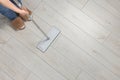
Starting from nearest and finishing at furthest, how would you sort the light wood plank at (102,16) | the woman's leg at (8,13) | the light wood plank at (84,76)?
the woman's leg at (8,13) → the light wood plank at (84,76) → the light wood plank at (102,16)

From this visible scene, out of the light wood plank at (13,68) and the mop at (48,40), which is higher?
the mop at (48,40)

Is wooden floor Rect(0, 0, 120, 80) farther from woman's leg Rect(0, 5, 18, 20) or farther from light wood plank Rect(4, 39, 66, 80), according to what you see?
woman's leg Rect(0, 5, 18, 20)

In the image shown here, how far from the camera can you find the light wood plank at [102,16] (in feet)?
6.02

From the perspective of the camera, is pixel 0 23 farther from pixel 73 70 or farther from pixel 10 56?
pixel 73 70

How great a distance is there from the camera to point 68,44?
1796mm

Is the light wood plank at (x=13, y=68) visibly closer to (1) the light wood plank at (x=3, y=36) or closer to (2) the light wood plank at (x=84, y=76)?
(1) the light wood plank at (x=3, y=36)

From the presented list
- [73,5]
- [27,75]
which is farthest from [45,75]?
[73,5]

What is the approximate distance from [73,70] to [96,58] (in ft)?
0.66

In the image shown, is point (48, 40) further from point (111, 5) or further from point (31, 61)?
point (111, 5)

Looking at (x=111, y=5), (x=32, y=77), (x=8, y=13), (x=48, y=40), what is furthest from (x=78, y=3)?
(x=32, y=77)

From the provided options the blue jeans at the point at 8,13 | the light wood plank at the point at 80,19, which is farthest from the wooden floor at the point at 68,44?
the blue jeans at the point at 8,13

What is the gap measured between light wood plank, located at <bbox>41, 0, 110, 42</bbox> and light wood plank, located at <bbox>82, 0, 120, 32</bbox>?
0.12ft

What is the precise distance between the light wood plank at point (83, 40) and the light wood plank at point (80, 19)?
0.12 feet

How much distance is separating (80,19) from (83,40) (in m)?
0.18
